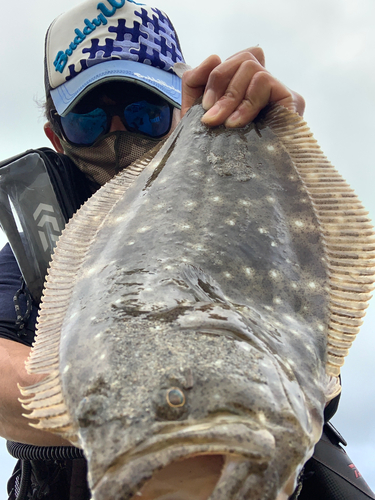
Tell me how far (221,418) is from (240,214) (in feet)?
2.95

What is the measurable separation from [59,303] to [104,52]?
8.67ft

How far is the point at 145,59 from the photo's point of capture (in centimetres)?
343

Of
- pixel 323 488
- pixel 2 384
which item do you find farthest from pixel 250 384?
pixel 323 488

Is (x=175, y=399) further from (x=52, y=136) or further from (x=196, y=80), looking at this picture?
(x=52, y=136)

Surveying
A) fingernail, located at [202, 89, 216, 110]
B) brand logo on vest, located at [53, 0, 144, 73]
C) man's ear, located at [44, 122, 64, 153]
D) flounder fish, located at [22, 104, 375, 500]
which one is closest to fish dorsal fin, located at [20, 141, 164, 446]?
flounder fish, located at [22, 104, 375, 500]

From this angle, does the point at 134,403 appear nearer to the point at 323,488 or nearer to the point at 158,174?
the point at 158,174

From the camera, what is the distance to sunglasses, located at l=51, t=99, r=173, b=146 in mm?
3279

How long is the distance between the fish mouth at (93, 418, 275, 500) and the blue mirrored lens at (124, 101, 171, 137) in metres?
2.84

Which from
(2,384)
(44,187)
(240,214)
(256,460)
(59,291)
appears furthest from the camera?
(44,187)

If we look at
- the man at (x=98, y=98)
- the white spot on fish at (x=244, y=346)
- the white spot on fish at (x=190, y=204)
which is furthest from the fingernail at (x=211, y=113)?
the white spot on fish at (x=244, y=346)

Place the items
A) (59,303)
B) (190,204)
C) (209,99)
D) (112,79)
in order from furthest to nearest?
(112,79)
(209,99)
(190,204)
(59,303)

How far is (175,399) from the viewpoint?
0.97m

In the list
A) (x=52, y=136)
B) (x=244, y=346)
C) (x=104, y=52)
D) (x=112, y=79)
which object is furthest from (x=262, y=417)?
(x=52, y=136)

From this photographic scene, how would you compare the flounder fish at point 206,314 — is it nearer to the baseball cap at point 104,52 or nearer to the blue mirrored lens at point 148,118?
the blue mirrored lens at point 148,118
